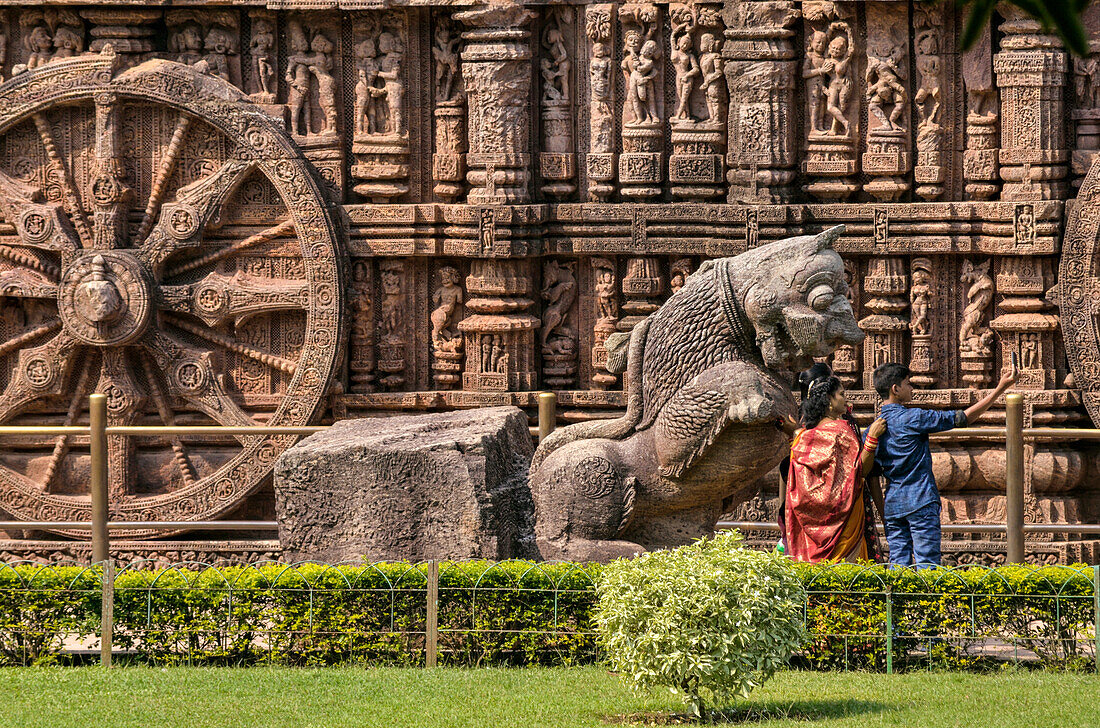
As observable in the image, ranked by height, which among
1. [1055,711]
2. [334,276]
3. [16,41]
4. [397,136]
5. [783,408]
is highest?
[16,41]

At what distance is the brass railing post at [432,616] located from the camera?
7387mm

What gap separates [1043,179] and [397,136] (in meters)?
4.39

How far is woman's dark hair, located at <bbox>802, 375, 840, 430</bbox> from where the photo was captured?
26.6 ft

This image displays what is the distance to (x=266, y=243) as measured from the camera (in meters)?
11.5

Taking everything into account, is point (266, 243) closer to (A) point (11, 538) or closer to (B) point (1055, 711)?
(A) point (11, 538)

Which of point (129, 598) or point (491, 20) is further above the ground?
point (491, 20)

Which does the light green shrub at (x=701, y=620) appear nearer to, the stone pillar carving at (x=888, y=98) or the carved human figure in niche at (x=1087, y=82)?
the stone pillar carving at (x=888, y=98)

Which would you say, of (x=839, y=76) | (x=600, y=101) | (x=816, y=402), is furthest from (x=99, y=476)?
(x=839, y=76)

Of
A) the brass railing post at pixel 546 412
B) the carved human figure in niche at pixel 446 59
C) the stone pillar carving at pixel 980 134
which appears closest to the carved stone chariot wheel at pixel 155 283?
the carved human figure in niche at pixel 446 59

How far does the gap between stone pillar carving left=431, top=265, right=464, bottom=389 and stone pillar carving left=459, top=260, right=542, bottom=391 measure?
0.10m

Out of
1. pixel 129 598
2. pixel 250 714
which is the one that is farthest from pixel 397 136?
pixel 250 714

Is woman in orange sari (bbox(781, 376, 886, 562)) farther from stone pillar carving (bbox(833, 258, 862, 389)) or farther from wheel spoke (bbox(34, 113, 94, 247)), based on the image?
wheel spoke (bbox(34, 113, 94, 247))

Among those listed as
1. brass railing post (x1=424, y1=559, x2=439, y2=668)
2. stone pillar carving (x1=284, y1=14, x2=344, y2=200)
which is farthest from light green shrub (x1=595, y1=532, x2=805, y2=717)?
stone pillar carving (x1=284, y1=14, x2=344, y2=200)

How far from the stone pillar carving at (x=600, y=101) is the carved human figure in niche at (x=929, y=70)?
2.08m
